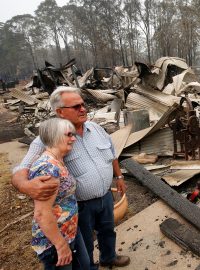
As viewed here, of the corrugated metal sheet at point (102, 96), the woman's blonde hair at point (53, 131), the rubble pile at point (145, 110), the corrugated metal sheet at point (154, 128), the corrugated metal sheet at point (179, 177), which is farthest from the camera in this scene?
the corrugated metal sheet at point (102, 96)

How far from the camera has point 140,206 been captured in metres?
4.19

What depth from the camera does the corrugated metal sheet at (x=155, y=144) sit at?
580 cm

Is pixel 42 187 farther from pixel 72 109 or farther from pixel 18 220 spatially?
pixel 18 220

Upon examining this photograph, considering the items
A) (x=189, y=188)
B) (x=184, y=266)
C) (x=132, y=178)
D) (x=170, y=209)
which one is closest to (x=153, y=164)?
(x=132, y=178)

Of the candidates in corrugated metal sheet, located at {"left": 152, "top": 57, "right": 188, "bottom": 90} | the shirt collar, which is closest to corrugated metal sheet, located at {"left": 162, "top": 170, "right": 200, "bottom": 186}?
the shirt collar

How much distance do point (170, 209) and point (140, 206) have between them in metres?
0.48

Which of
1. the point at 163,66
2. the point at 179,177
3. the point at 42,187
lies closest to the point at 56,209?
the point at 42,187

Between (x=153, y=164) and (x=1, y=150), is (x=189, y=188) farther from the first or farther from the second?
(x=1, y=150)

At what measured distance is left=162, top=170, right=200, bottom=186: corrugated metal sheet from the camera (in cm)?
437

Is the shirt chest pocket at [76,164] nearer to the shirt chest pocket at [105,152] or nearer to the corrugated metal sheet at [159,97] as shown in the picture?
the shirt chest pocket at [105,152]

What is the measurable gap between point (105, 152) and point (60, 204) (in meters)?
0.68

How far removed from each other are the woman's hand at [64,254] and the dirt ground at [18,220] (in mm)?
1464

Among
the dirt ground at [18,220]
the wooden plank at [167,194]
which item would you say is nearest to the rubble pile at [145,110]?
the wooden plank at [167,194]

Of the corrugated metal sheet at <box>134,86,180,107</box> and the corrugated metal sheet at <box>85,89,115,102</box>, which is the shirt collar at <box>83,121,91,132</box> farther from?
the corrugated metal sheet at <box>85,89,115,102</box>
